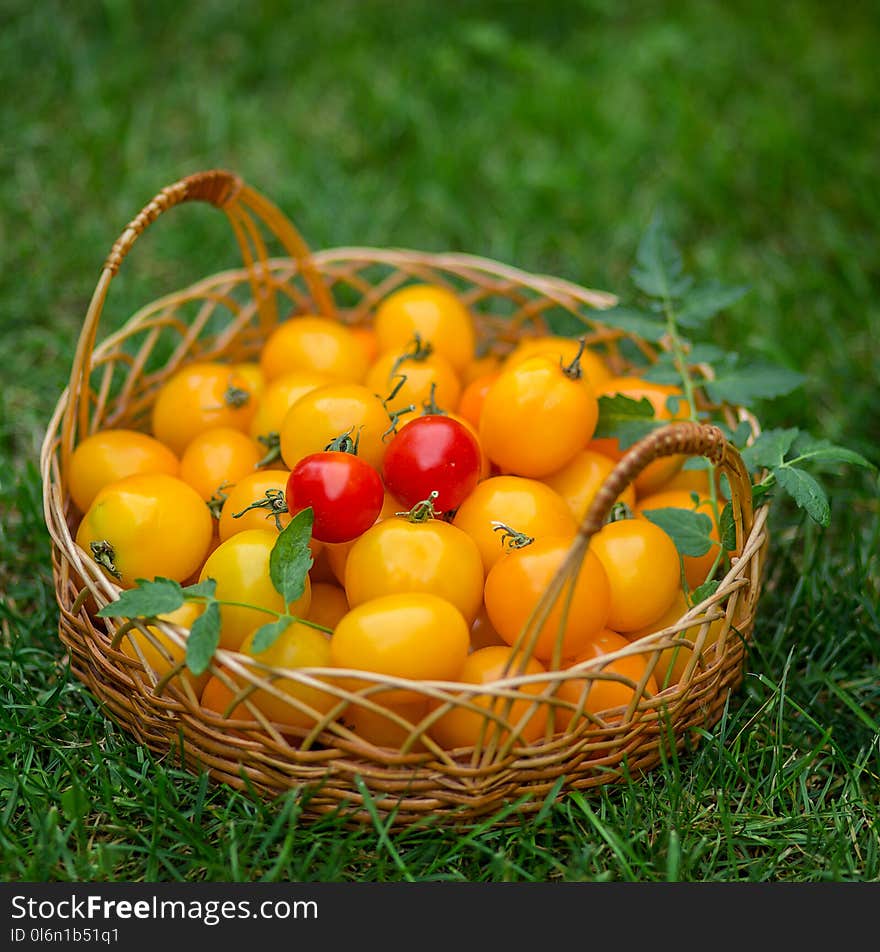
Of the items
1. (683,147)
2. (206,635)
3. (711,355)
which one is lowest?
(206,635)

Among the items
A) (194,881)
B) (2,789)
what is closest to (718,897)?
(194,881)

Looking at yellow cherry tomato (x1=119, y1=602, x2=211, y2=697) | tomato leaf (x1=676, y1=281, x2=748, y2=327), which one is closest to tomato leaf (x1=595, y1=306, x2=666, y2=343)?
tomato leaf (x1=676, y1=281, x2=748, y2=327)

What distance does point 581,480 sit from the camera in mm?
2125

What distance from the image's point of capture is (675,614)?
193 centimetres

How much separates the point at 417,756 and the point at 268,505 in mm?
533

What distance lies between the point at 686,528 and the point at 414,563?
1.62ft

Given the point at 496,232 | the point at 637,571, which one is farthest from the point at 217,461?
the point at 496,232

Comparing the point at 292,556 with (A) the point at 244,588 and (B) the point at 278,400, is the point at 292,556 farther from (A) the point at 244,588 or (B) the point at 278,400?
(B) the point at 278,400

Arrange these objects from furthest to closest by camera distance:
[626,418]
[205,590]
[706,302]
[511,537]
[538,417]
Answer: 1. [706,302]
2. [626,418]
3. [538,417]
4. [511,537]
5. [205,590]

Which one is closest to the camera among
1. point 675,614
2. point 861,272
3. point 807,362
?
point 675,614

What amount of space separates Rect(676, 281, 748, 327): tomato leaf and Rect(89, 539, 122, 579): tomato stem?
1.26 metres

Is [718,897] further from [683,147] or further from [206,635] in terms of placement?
[683,147]

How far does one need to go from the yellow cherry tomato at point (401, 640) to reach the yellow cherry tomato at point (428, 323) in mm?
839

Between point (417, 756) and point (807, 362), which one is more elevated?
point (807, 362)
